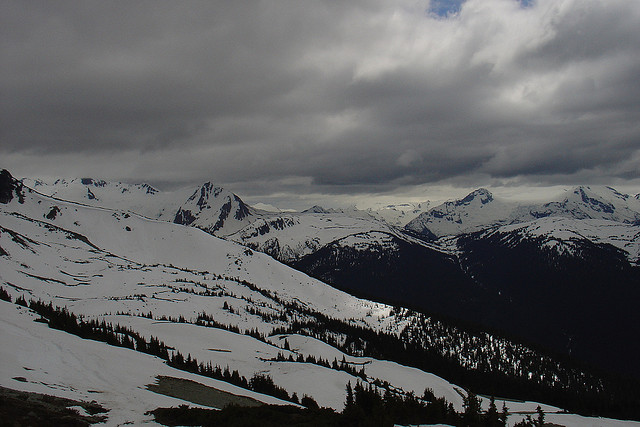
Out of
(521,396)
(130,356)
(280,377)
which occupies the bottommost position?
(521,396)

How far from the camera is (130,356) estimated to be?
60844 mm

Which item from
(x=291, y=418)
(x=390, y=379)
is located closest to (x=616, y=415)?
(x=390, y=379)

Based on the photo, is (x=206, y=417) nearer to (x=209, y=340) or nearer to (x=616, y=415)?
(x=209, y=340)

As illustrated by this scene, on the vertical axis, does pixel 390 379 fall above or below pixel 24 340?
below

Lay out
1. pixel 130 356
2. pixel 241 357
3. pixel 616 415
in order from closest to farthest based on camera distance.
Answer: pixel 130 356 → pixel 241 357 → pixel 616 415

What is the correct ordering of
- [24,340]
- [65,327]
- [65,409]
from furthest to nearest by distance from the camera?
[65,327] < [24,340] < [65,409]

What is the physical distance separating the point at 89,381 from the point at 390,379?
12000 cm

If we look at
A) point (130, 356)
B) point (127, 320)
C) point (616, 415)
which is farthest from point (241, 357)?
point (616, 415)

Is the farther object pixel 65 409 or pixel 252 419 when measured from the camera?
→ pixel 252 419

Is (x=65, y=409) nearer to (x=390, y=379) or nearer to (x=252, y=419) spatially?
(x=252, y=419)

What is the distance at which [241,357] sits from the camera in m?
120

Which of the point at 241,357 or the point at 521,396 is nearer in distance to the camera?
the point at 241,357

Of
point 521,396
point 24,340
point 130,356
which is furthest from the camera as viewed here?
point 521,396

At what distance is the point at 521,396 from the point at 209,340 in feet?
497
